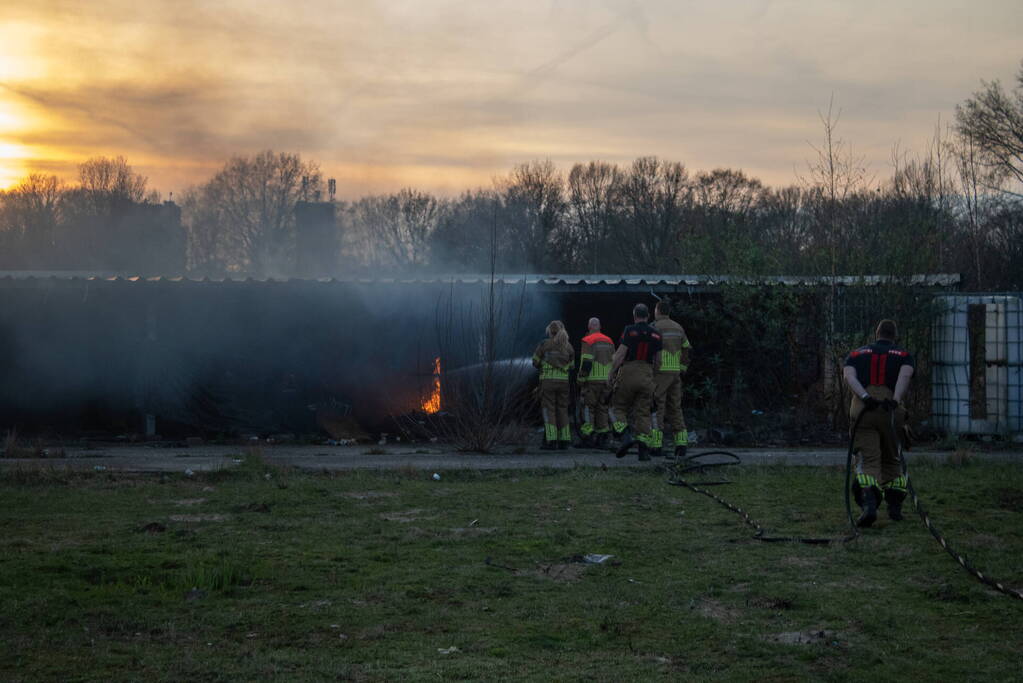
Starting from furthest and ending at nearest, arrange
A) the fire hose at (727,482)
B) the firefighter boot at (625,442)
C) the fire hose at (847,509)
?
the firefighter boot at (625,442) → the fire hose at (727,482) → the fire hose at (847,509)

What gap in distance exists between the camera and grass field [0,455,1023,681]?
5.60 m

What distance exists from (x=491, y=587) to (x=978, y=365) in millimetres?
13529

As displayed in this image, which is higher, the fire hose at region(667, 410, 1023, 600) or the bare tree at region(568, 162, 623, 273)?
the bare tree at region(568, 162, 623, 273)

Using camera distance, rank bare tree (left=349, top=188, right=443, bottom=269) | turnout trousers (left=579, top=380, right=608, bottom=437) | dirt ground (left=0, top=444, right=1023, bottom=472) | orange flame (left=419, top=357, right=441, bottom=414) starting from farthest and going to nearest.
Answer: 1. bare tree (left=349, top=188, right=443, bottom=269)
2. orange flame (left=419, top=357, right=441, bottom=414)
3. turnout trousers (left=579, top=380, right=608, bottom=437)
4. dirt ground (left=0, top=444, right=1023, bottom=472)

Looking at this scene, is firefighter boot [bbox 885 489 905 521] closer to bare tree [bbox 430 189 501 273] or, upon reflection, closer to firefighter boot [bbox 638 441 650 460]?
firefighter boot [bbox 638 441 650 460]

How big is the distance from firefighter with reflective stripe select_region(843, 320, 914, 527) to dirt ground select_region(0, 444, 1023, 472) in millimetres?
4522

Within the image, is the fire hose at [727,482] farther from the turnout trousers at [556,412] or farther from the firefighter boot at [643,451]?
the turnout trousers at [556,412]

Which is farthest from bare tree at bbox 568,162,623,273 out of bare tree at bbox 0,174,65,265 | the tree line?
bare tree at bbox 0,174,65,265

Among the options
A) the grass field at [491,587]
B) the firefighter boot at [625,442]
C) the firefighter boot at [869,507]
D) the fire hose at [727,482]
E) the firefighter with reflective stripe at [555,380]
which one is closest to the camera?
the grass field at [491,587]

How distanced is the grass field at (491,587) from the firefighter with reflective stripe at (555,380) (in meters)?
4.28

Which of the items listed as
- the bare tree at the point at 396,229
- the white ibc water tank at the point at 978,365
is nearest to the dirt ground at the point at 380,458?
the white ibc water tank at the point at 978,365

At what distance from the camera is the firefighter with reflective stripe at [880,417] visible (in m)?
9.59

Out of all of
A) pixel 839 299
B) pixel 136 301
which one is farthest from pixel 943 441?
pixel 136 301

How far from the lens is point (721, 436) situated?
58.6 feet
